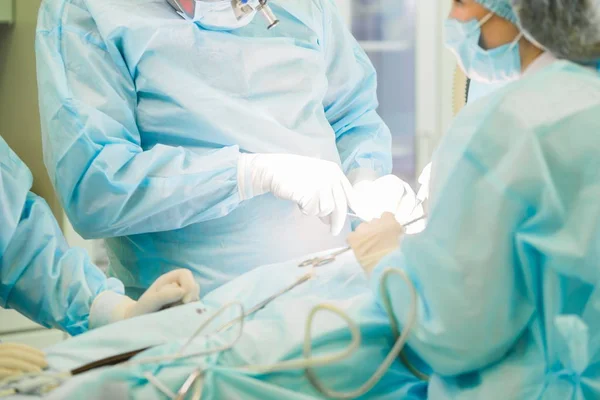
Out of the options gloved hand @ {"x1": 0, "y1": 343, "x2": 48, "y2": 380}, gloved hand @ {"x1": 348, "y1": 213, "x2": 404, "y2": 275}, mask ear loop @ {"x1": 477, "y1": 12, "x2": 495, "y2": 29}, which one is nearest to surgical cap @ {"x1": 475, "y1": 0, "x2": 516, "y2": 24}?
mask ear loop @ {"x1": 477, "y1": 12, "x2": 495, "y2": 29}

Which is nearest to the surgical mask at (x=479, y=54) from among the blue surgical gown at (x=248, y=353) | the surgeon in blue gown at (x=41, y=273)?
the blue surgical gown at (x=248, y=353)

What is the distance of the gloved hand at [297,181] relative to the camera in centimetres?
163

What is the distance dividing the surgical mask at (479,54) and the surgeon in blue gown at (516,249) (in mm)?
139

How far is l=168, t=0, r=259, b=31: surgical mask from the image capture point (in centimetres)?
171

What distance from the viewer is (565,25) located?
1080 millimetres

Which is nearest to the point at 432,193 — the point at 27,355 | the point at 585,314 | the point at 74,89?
the point at 585,314

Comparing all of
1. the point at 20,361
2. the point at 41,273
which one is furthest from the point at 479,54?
the point at 41,273

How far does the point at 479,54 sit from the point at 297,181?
1.79 feet

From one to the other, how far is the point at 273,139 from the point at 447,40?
0.62m

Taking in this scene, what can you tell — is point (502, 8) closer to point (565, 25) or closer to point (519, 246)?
point (565, 25)

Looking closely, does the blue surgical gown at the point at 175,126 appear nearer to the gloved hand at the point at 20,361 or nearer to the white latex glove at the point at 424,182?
the white latex glove at the point at 424,182

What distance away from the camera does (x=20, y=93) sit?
234 centimetres

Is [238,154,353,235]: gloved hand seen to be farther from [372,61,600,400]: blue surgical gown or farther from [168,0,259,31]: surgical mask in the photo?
[372,61,600,400]: blue surgical gown

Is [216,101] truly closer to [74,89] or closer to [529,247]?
[74,89]
